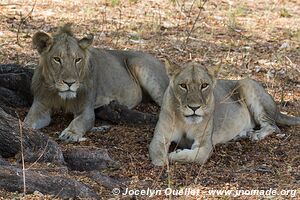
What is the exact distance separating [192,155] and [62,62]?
5.03 feet

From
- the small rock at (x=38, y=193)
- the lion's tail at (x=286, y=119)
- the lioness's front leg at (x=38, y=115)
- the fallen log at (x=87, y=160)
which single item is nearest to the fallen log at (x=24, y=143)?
the fallen log at (x=87, y=160)

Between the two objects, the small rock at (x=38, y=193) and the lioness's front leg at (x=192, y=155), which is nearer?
the small rock at (x=38, y=193)

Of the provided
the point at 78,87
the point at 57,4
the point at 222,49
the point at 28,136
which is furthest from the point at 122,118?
the point at 57,4

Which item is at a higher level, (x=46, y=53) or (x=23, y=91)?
(x=46, y=53)

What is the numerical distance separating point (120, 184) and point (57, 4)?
261 inches

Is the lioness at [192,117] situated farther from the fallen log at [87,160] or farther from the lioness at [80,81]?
the lioness at [80,81]

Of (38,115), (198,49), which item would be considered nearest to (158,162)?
(38,115)

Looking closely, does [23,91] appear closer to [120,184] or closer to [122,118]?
[122,118]

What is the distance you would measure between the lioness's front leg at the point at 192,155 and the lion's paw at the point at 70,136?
1045mm

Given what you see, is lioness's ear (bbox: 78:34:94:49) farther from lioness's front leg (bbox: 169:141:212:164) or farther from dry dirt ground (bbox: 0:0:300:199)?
lioness's front leg (bbox: 169:141:212:164)

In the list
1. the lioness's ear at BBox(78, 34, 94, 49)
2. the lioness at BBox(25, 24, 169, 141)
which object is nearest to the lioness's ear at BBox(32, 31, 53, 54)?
the lioness at BBox(25, 24, 169, 141)

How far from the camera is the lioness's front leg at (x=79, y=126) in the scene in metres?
6.83

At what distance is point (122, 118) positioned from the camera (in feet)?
24.2

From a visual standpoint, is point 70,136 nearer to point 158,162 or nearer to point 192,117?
point 158,162
